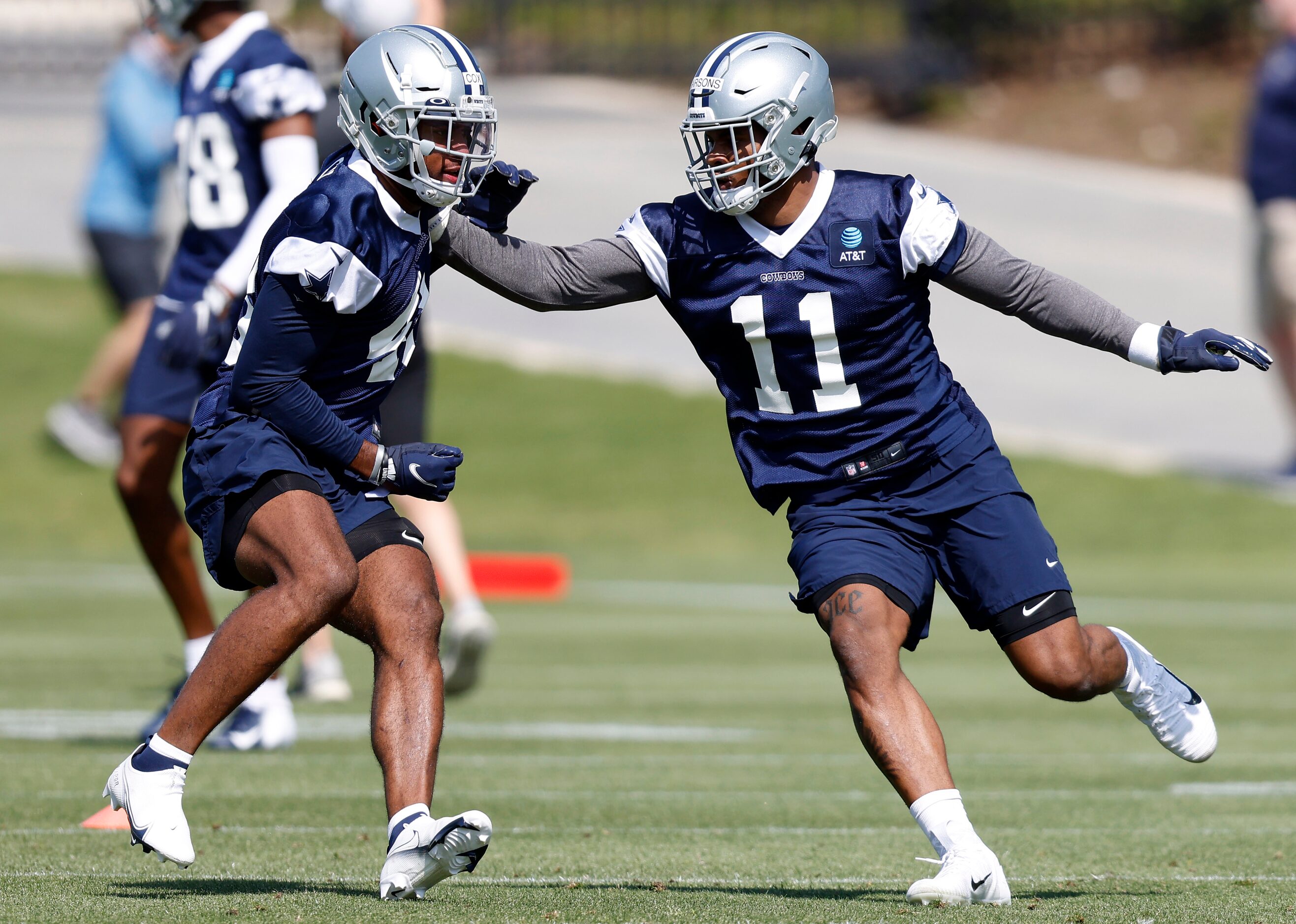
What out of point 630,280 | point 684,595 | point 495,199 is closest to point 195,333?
point 495,199

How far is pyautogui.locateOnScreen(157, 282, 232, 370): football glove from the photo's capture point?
19.6ft

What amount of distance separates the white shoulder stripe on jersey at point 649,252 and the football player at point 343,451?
1.45 ft

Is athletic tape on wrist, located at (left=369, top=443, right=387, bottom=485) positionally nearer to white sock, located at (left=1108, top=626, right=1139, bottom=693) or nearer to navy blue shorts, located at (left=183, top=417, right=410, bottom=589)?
navy blue shorts, located at (left=183, top=417, right=410, bottom=589)

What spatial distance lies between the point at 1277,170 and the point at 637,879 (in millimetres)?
10248

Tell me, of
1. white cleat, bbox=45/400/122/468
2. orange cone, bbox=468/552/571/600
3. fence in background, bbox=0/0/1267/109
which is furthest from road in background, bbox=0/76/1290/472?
orange cone, bbox=468/552/571/600

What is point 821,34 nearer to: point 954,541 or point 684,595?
point 684,595

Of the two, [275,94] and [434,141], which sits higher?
[434,141]

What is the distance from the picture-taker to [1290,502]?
16.7 m

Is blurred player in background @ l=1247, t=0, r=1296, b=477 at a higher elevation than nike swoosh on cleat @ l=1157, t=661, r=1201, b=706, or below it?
below

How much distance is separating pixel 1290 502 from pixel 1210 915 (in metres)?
12.8

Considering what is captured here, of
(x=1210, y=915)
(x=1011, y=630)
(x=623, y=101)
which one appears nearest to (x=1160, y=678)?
(x=1011, y=630)

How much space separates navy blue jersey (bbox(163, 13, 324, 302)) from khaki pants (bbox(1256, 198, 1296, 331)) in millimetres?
8666

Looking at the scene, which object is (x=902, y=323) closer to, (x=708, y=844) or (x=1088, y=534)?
(x=708, y=844)

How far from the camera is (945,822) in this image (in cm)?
462
